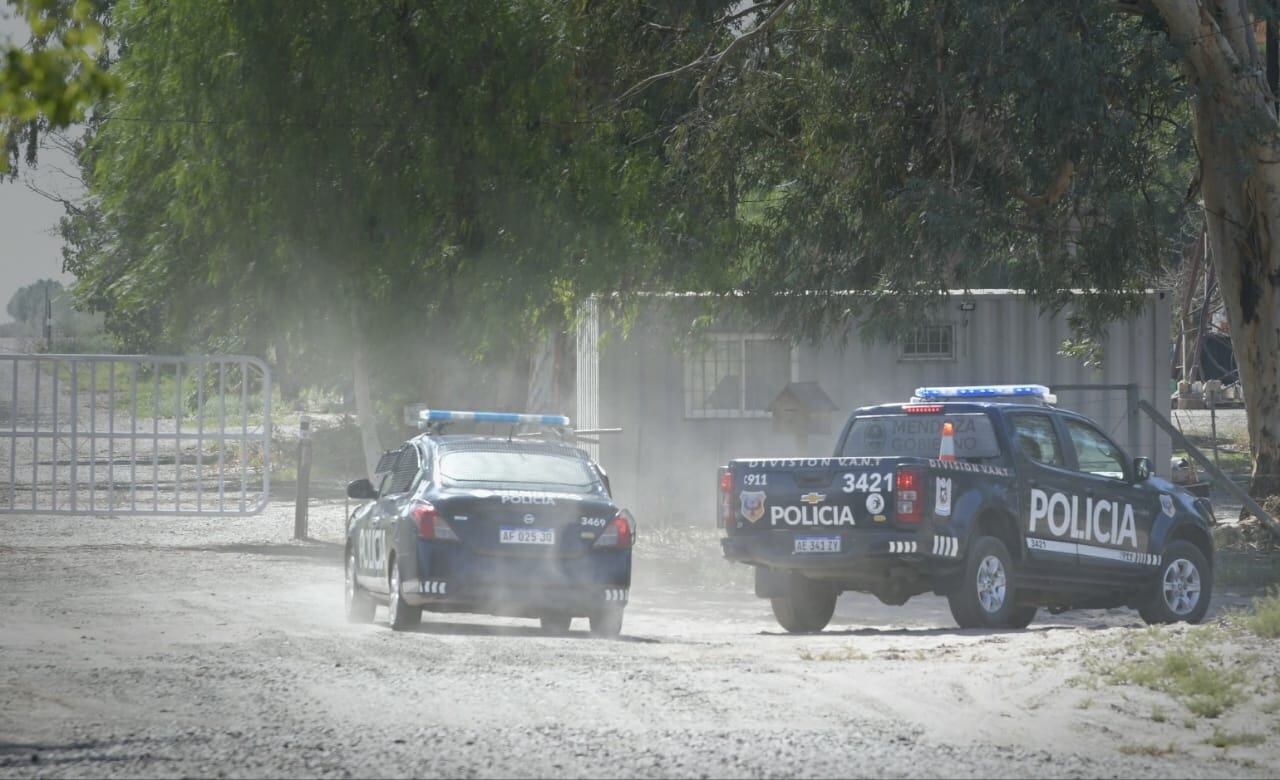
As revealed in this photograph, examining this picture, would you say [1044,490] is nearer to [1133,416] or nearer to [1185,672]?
[1185,672]

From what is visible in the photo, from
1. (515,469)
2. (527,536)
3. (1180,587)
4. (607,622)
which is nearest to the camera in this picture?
(527,536)

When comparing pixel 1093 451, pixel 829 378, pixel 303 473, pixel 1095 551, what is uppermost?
pixel 829 378

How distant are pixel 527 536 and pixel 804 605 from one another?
2.62 metres

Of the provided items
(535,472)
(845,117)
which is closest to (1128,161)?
(845,117)

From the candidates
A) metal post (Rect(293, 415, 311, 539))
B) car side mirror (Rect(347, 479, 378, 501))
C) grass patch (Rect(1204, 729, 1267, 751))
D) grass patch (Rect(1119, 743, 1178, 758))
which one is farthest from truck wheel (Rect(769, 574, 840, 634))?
metal post (Rect(293, 415, 311, 539))

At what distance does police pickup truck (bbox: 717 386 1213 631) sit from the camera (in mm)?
12961

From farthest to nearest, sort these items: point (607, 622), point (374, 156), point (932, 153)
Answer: point (374, 156), point (932, 153), point (607, 622)

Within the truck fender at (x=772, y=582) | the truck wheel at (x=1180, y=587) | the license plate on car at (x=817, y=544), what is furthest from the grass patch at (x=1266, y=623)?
the truck fender at (x=772, y=582)

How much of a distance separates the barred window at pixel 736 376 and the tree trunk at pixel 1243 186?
6308mm

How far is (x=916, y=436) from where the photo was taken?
1398 centimetres

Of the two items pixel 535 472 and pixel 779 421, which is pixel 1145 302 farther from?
pixel 535 472

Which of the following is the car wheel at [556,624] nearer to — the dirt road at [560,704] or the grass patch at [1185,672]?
the dirt road at [560,704]

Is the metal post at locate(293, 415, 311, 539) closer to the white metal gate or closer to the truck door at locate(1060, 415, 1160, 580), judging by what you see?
the white metal gate

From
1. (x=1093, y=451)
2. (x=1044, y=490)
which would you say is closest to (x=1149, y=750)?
(x=1044, y=490)
